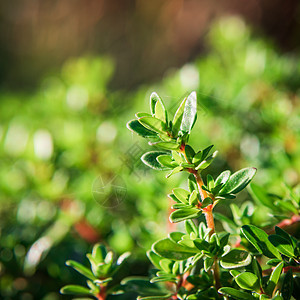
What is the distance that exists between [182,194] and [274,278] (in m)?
0.14

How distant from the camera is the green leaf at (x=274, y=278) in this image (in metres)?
0.38

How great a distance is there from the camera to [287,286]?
0.39m

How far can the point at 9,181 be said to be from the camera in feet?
2.85

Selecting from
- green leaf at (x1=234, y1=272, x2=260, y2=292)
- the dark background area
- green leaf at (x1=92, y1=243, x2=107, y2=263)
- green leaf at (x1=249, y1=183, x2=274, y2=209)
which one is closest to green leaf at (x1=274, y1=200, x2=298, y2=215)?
green leaf at (x1=249, y1=183, x2=274, y2=209)

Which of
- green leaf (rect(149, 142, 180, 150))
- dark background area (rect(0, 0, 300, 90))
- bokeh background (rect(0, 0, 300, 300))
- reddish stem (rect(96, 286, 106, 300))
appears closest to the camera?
green leaf (rect(149, 142, 180, 150))

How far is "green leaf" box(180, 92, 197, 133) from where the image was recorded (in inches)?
15.4

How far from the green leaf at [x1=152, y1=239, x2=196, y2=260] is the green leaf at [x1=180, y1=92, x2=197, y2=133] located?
5.6 inches

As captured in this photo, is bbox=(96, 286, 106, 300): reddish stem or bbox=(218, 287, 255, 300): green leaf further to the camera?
bbox=(96, 286, 106, 300): reddish stem

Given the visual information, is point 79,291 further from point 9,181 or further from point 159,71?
point 159,71

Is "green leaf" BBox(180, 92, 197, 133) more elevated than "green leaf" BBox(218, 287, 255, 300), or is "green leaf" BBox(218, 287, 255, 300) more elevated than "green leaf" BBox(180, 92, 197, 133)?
"green leaf" BBox(180, 92, 197, 133)

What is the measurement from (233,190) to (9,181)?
A: 66 centimetres

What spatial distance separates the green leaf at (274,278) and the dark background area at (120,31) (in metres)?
2.20

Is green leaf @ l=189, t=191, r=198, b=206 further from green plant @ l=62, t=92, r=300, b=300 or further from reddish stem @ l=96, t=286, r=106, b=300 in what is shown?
reddish stem @ l=96, t=286, r=106, b=300

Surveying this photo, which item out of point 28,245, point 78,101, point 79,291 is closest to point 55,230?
point 28,245
